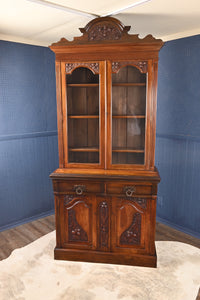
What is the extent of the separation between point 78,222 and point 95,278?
0.52 metres

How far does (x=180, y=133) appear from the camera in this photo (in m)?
2.96

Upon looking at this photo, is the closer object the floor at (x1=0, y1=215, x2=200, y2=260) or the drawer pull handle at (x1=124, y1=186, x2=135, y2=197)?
the drawer pull handle at (x1=124, y1=186, x2=135, y2=197)

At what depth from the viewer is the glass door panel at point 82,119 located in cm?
238

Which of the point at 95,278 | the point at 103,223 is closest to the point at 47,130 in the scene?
the point at 103,223

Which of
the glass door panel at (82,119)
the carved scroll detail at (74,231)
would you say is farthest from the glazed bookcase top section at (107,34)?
the carved scroll detail at (74,231)

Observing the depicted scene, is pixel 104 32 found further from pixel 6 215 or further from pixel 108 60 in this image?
pixel 6 215

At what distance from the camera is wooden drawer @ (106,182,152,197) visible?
228 cm

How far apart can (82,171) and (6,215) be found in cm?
137

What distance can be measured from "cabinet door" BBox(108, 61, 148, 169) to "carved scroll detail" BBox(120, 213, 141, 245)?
1.64 ft

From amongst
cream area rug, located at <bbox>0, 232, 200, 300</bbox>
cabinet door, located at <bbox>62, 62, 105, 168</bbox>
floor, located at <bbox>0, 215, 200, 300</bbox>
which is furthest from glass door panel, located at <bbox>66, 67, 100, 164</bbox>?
floor, located at <bbox>0, 215, 200, 300</bbox>

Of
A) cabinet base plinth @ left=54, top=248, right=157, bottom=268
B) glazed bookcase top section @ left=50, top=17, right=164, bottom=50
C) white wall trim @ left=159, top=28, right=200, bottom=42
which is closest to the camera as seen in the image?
glazed bookcase top section @ left=50, top=17, right=164, bottom=50

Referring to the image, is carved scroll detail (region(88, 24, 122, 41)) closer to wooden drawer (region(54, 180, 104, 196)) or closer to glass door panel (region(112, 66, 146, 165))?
glass door panel (region(112, 66, 146, 165))

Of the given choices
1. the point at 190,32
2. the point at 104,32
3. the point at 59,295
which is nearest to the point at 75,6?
the point at 104,32

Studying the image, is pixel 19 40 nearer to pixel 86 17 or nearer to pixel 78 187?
pixel 86 17
